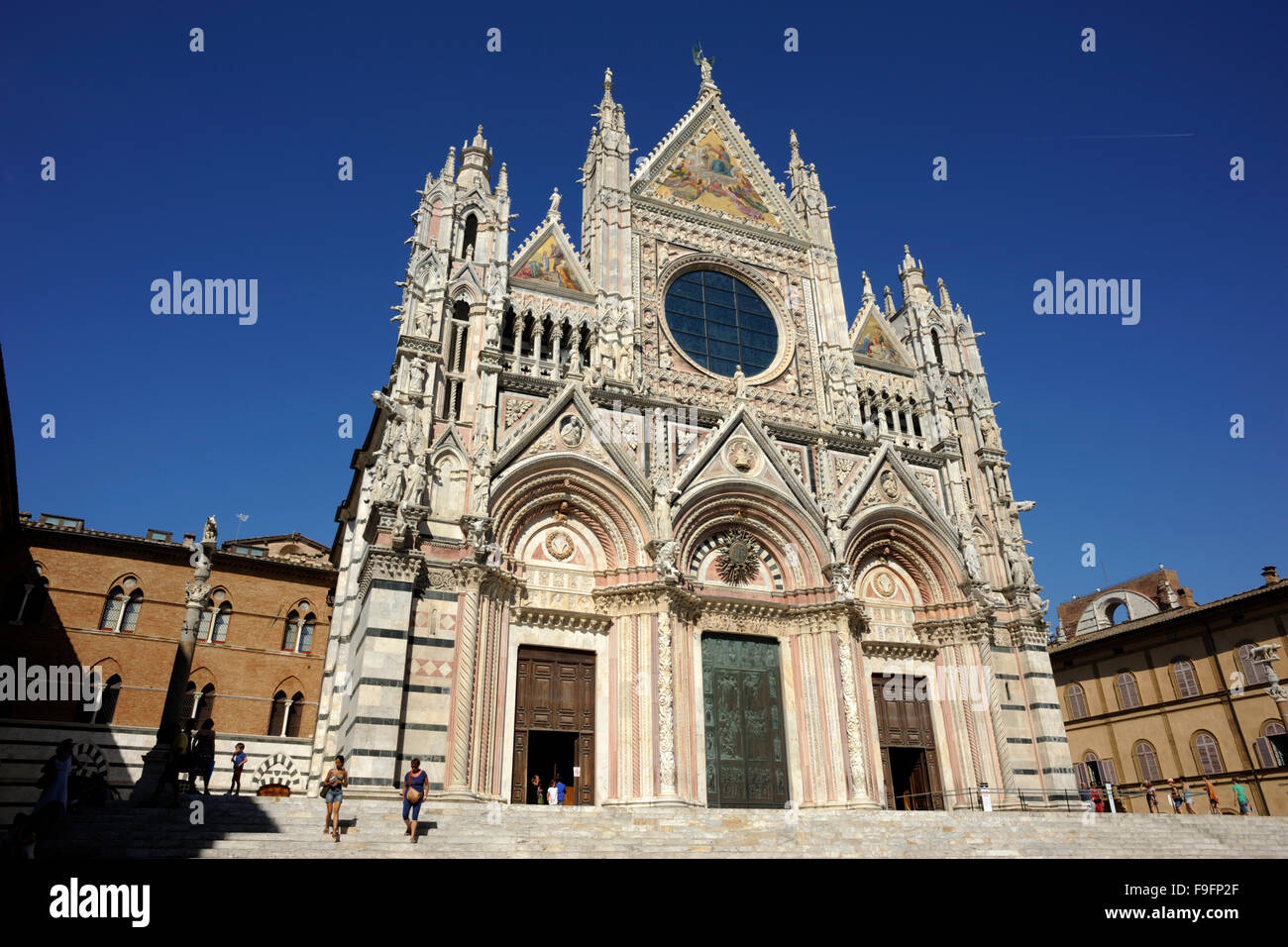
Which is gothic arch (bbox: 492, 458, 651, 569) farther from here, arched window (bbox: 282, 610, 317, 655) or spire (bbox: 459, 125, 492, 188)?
arched window (bbox: 282, 610, 317, 655)

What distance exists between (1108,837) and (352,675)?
16.3 m

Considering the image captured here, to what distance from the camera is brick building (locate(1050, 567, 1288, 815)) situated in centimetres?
2947

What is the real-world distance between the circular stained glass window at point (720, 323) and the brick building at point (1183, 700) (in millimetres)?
20856

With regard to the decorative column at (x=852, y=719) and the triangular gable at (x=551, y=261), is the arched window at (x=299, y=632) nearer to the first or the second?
the triangular gable at (x=551, y=261)

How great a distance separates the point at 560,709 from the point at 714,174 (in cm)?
1951

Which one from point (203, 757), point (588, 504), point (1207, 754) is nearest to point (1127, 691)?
point (1207, 754)

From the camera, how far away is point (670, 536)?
2058cm

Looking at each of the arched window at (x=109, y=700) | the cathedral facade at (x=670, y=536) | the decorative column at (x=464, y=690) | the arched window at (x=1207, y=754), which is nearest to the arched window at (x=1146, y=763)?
the arched window at (x=1207, y=754)

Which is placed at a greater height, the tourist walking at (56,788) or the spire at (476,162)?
the spire at (476,162)

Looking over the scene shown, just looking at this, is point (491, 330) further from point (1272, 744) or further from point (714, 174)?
point (1272, 744)

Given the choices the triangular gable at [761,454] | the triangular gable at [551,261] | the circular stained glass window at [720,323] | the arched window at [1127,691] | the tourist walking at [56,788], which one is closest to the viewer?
the tourist walking at [56,788]

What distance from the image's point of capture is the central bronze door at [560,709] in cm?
1864
